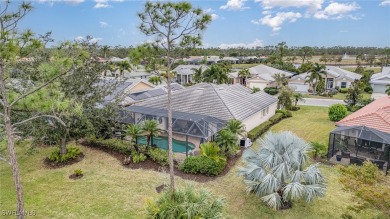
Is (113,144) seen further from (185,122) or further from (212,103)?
(212,103)

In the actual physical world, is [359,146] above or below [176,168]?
above

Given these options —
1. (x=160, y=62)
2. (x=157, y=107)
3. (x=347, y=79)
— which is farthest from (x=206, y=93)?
(x=347, y=79)

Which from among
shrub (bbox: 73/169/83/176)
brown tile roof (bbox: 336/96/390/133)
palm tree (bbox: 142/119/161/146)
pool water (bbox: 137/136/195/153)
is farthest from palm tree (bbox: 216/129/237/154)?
shrub (bbox: 73/169/83/176)

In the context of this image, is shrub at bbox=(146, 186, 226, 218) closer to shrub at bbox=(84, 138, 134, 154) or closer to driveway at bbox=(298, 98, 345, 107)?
shrub at bbox=(84, 138, 134, 154)

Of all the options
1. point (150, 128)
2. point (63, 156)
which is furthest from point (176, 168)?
point (63, 156)

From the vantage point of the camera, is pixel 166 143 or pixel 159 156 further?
pixel 166 143

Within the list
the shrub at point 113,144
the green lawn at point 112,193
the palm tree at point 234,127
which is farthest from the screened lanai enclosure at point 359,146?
the shrub at point 113,144

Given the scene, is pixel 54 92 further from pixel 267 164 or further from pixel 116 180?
pixel 267 164
